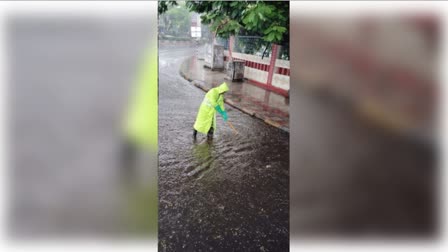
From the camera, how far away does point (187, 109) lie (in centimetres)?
279

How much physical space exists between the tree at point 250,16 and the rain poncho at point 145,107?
0.54 m

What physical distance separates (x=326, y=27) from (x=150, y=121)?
4.38 feet

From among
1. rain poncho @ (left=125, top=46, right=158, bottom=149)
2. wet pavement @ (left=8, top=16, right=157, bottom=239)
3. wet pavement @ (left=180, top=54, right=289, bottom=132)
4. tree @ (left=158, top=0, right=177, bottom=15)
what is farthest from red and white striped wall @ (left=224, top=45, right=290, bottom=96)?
wet pavement @ (left=8, top=16, right=157, bottom=239)

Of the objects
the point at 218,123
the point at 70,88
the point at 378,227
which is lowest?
the point at 378,227

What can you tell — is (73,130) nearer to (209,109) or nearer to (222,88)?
(209,109)

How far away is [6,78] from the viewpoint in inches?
103


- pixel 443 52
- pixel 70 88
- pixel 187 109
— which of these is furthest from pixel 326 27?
pixel 70 88

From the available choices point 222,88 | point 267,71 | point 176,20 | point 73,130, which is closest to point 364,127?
point 267,71

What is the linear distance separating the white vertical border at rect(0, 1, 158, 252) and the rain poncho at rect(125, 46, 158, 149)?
0.58 ft

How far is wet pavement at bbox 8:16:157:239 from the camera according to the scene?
8.23 ft

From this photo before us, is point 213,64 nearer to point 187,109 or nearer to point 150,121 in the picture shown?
point 187,109

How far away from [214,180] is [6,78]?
157 cm

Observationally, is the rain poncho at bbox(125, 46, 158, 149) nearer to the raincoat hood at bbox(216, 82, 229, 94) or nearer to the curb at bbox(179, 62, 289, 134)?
the curb at bbox(179, 62, 289, 134)

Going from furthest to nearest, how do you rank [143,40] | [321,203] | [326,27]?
[321,203] < [326,27] < [143,40]
